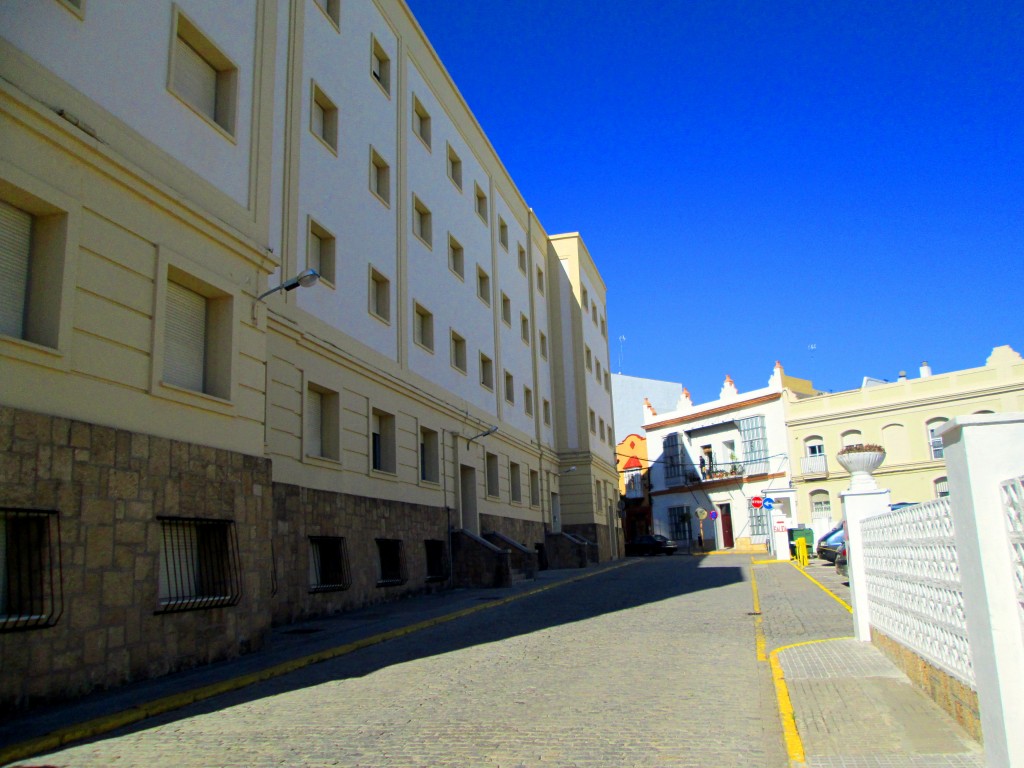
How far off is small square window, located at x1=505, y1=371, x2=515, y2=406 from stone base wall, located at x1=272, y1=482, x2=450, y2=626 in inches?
374

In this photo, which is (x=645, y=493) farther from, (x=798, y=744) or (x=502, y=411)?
(x=798, y=744)

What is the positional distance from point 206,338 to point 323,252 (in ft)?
21.3

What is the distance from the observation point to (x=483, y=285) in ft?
95.5

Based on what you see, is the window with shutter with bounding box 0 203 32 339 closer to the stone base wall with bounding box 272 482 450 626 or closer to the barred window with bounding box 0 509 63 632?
the barred window with bounding box 0 509 63 632

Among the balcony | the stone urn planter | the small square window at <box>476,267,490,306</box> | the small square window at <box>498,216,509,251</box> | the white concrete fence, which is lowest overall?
the white concrete fence

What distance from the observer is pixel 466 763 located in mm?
5734

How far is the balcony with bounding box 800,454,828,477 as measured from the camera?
44.4 metres

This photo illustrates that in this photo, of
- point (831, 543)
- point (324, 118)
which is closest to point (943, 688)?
point (324, 118)

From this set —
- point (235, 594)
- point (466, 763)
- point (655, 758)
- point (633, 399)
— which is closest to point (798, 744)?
point (655, 758)

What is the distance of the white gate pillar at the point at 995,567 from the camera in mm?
4527

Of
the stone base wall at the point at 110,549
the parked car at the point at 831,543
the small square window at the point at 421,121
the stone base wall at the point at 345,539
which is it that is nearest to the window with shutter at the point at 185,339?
the stone base wall at the point at 110,549

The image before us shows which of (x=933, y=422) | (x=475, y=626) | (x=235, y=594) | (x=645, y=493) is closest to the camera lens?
(x=235, y=594)

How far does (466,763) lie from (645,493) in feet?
180

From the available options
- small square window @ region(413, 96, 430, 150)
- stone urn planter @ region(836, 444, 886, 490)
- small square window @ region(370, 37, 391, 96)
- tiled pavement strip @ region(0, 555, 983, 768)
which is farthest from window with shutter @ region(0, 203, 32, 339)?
small square window @ region(413, 96, 430, 150)
